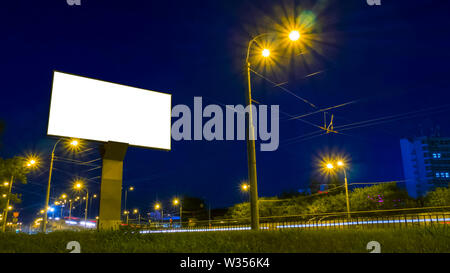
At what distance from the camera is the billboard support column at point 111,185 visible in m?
13.8

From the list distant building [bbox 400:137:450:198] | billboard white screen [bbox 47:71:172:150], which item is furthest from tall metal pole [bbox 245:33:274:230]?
distant building [bbox 400:137:450:198]

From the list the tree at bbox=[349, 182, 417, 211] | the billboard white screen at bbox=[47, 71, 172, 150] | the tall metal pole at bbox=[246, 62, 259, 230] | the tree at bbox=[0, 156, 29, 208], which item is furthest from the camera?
the tree at bbox=[349, 182, 417, 211]

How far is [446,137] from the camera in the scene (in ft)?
523

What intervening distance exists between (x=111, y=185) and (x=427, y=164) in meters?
169

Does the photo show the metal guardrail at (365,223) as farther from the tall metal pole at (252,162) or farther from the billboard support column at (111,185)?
the billboard support column at (111,185)

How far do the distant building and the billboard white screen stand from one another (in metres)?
162

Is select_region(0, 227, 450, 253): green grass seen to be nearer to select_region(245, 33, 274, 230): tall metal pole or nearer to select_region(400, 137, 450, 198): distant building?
select_region(245, 33, 274, 230): tall metal pole

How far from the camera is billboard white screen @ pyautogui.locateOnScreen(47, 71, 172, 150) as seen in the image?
47.1 feet

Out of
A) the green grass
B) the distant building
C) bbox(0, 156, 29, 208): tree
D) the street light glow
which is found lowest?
the green grass

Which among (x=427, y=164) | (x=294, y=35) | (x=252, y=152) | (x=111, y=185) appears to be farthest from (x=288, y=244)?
(x=427, y=164)

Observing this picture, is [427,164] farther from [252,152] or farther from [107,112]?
[107,112]

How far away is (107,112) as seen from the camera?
50.2 ft

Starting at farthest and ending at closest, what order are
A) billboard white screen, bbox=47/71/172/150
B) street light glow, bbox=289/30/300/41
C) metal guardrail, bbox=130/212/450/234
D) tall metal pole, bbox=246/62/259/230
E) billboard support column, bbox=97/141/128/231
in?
billboard white screen, bbox=47/71/172/150
metal guardrail, bbox=130/212/450/234
billboard support column, bbox=97/141/128/231
street light glow, bbox=289/30/300/41
tall metal pole, bbox=246/62/259/230
